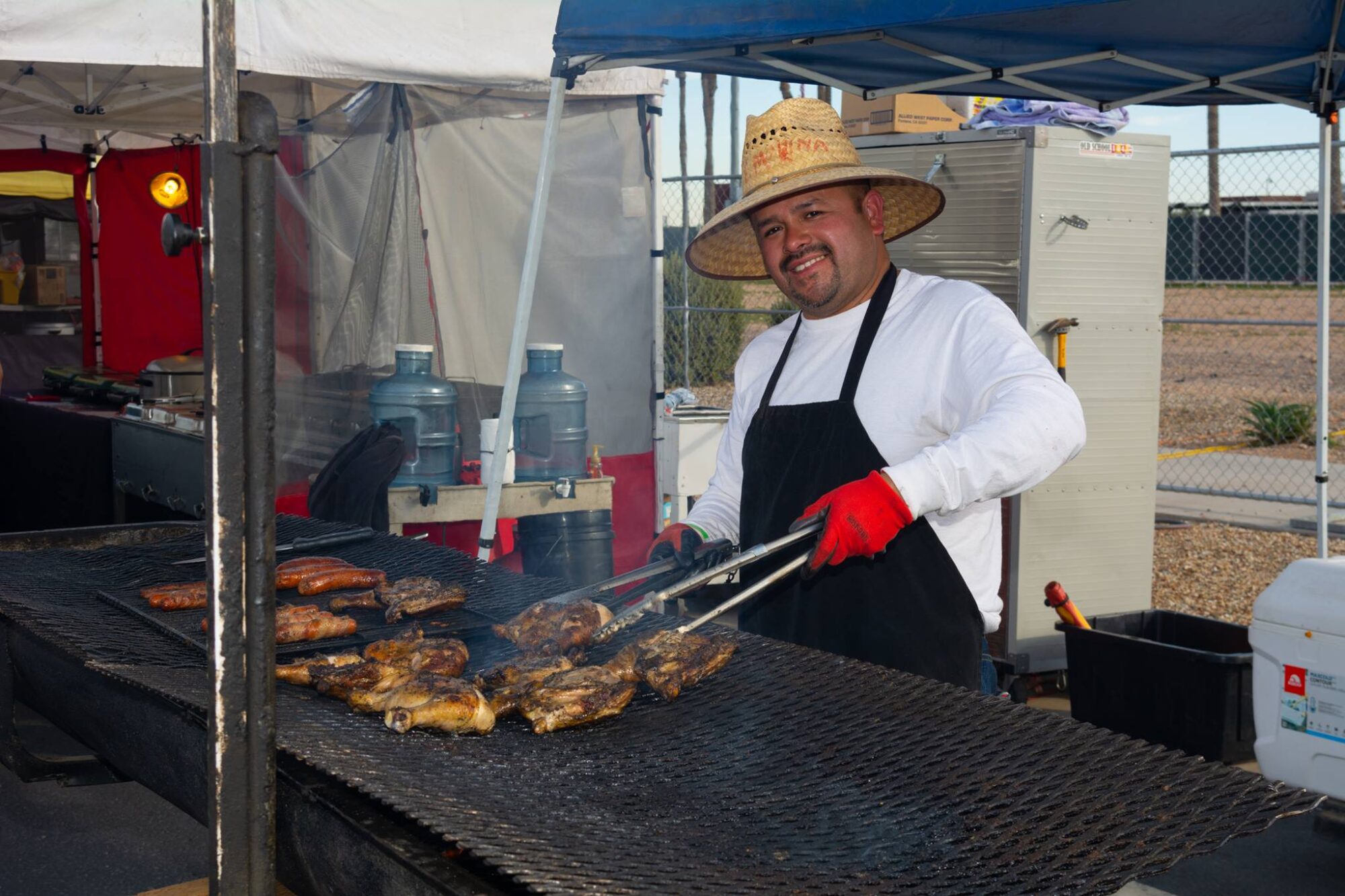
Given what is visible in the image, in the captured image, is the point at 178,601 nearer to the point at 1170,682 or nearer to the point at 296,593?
the point at 296,593

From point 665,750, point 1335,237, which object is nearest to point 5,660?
point 665,750

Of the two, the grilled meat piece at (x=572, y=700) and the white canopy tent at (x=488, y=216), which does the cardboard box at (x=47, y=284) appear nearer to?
the white canopy tent at (x=488, y=216)

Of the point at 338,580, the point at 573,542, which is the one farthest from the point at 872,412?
the point at 573,542

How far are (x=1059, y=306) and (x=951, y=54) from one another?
173 cm

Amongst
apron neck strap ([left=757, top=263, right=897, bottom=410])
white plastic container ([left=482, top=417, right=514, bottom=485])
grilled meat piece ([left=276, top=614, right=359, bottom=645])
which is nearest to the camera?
grilled meat piece ([left=276, top=614, right=359, bottom=645])

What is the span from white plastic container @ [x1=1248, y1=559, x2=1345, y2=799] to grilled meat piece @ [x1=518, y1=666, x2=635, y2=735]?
2.70m

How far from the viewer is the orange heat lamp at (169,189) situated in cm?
Result: 1057

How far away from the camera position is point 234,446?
1361mm

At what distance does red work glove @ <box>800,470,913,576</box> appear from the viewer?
7.92 ft

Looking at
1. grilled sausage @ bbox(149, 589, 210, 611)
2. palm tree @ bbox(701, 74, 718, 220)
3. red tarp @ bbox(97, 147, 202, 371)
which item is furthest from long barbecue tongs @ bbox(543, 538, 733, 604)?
palm tree @ bbox(701, 74, 718, 220)

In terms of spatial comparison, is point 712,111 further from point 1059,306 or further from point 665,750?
point 665,750

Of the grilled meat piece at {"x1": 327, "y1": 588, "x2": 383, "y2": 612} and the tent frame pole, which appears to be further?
the tent frame pole

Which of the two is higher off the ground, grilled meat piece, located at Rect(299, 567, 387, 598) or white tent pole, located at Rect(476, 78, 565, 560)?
white tent pole, located at Rect(476, 78, 565, 560)

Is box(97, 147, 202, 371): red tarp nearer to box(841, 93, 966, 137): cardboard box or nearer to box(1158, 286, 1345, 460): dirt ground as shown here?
box(841, 93, 966, 137): cardboard box
